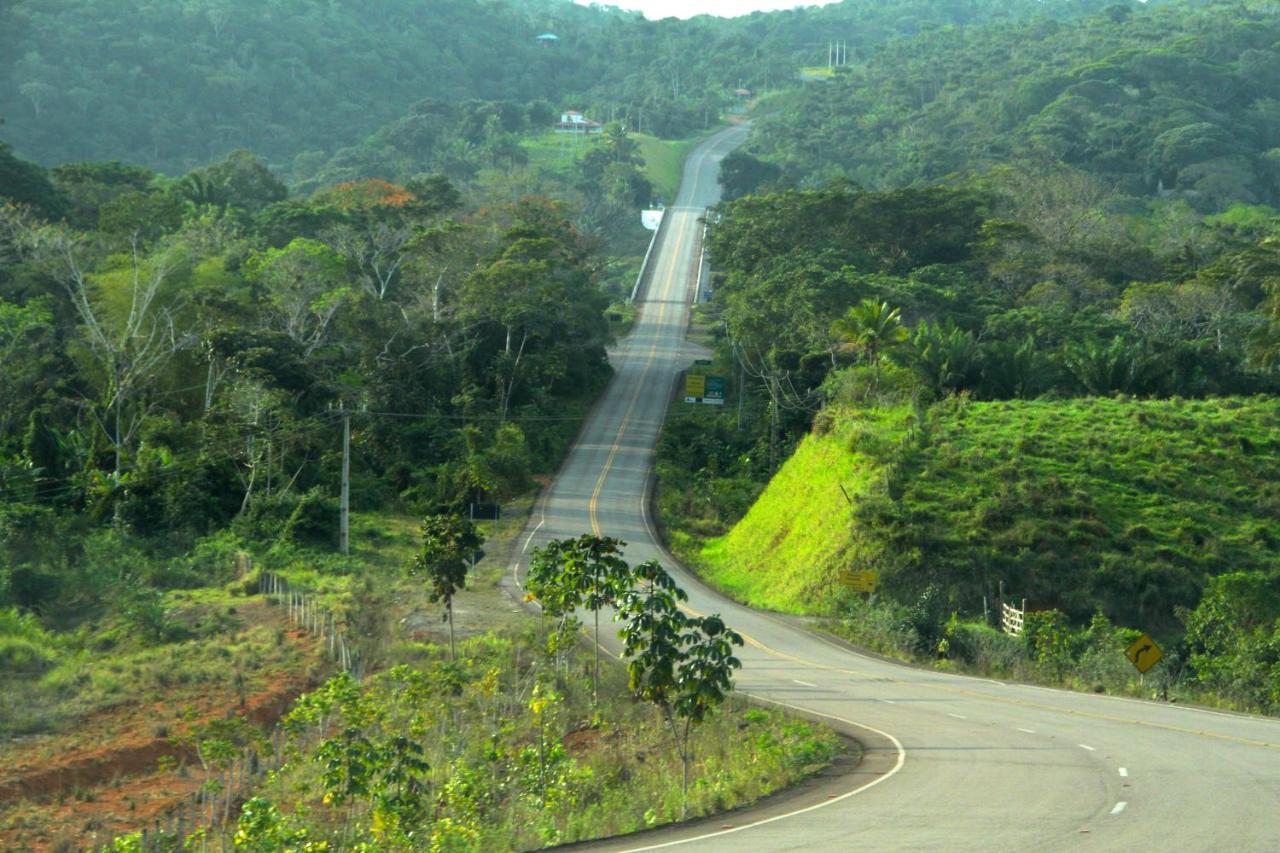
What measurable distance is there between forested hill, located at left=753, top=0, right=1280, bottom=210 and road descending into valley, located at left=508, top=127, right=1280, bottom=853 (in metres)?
106

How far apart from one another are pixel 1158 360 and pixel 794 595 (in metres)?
22.6

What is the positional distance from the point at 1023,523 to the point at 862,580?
16.6 feet

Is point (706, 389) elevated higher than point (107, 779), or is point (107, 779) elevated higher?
point (706, 389)

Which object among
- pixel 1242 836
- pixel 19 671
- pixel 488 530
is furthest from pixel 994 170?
pixel 1242 836

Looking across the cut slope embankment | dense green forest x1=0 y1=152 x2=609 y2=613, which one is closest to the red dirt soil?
dense green forest x1=0 y1=152 x2=609 y2=613

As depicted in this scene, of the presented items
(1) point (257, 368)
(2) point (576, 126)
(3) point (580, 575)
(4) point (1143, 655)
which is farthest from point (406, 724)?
(2) point (576, 126)

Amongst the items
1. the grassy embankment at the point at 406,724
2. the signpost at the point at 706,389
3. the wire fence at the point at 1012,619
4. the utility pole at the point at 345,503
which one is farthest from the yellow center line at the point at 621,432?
the wire fence at the point at 1012,619

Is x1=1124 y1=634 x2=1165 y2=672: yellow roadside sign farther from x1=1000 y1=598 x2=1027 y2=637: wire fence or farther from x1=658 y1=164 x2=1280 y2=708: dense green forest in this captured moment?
x1=1000 y1=598 x2=1027 y2=637: wire fence

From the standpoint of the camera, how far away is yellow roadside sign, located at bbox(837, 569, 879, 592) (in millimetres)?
41062

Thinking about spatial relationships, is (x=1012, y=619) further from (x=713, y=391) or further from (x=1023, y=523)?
(x=713, y=391)

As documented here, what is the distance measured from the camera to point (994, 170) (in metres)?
117

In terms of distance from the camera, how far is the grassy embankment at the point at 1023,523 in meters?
39.3

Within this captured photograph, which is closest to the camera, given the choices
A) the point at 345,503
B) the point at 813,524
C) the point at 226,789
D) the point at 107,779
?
the point at 226,789

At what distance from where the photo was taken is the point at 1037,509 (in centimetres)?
4347
